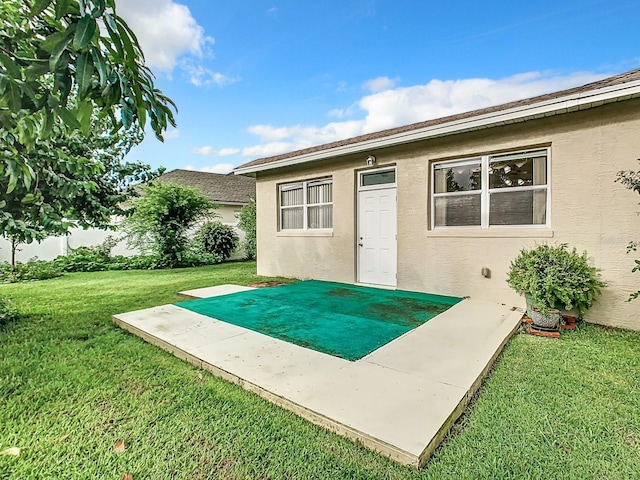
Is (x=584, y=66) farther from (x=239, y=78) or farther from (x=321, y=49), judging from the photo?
(x=239, y=78)

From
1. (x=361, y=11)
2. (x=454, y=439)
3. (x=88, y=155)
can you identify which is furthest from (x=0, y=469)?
(x=361, y=11)

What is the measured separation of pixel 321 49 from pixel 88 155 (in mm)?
8715

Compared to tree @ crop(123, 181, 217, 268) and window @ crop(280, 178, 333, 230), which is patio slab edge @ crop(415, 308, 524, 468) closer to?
window @ crop(280, 178, 333, 230)

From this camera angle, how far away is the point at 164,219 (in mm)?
12148

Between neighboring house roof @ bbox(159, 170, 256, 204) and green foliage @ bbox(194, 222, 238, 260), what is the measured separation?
2.68 metres

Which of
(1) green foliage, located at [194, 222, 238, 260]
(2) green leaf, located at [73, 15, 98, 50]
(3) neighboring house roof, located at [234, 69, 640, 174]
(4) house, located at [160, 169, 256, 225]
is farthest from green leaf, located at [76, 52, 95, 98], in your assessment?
(4) house, located at [160, 169, 256, 225]

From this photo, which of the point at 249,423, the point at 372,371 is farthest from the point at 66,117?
the point at 372,371

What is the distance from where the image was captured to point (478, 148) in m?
5.88

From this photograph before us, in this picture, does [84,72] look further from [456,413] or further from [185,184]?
[185,184]

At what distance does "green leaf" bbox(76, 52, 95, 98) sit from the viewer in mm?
1095

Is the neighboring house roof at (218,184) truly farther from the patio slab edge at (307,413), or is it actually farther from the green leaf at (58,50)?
the green leaf at (58,50)

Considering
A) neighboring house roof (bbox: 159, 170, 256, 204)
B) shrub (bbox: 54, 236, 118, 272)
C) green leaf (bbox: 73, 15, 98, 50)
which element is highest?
neighboring house roof (bbox: 159, 170, 256, 204)

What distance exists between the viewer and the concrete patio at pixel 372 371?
2247mm

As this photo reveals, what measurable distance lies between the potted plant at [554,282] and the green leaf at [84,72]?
5.22 m
